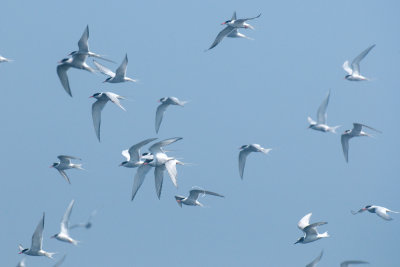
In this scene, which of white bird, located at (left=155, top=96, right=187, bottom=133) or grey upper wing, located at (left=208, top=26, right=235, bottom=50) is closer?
grey upper wing, located at (left=208, top=26, right=235, bottom=50)

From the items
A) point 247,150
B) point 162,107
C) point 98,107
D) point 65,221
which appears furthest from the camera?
point 162,107

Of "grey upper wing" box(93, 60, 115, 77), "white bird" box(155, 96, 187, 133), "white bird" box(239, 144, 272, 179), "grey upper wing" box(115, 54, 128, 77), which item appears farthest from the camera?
"white bird" box(155, 96, 187, 133)

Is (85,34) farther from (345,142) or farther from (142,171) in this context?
(345,142)

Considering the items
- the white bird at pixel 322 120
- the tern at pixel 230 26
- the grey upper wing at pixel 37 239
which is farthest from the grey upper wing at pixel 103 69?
Result: the white bird at pixel 322 120

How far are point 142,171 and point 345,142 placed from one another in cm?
630

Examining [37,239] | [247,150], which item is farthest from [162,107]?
[37,239]

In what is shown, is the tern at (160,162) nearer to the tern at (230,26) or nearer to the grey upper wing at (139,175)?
the grey upper wing at (139,175)

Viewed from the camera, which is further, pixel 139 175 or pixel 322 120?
pixel 322 120

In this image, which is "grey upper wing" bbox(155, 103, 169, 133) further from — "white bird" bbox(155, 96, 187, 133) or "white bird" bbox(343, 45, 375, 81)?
"white bird" bbox(343, 45, 375, 81)

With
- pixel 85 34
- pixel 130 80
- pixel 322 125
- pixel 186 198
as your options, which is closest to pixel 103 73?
pixel 130 80

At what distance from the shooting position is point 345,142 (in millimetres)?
20016

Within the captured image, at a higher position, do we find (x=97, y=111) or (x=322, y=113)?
(x=322, y=113)

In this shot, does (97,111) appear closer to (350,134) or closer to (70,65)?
(70,65)

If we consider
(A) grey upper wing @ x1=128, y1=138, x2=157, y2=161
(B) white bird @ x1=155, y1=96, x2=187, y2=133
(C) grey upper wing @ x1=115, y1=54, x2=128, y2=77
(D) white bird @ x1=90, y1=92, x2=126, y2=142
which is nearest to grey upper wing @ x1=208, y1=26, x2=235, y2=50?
(C) grey upper wing @ x1=115, y1=54, x2=128, y2=77
